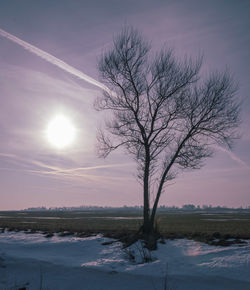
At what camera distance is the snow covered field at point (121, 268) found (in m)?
8.33

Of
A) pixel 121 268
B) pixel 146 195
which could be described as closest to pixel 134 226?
pixel 146 195

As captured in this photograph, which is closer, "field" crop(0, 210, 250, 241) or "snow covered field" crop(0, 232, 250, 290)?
"snow covered field" crop(0, 232, 250, 290)

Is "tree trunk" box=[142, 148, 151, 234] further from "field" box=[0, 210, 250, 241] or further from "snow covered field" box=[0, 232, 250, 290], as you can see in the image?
"snow covered field" box=[0, 232, 250, 290]

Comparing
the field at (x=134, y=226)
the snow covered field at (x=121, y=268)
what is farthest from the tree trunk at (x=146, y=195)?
the snow covered field at (x=121, y=268)

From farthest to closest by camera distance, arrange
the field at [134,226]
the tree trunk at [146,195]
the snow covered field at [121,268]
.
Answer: the field at [134,226]
the tree trunk at [146,195]
the snow covered field at [121,268]

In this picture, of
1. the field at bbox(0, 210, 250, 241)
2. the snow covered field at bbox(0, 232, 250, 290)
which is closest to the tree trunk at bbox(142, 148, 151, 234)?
the field at bbox(0, 210, 250, 241)

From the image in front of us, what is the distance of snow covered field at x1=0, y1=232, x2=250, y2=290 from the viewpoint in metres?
Answer: 8.33

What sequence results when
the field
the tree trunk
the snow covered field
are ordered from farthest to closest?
the field < the tree trunk < the snow covered field

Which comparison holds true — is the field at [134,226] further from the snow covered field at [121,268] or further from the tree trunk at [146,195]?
the snow covered field at [121,268]

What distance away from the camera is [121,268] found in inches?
396

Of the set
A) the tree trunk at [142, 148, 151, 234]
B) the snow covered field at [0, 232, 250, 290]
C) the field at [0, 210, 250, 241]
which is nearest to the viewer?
the snow covered field at [0, 232, 250, 290]

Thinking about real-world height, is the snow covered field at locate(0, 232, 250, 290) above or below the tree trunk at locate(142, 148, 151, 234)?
below

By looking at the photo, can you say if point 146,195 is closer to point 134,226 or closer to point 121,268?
point 121,268

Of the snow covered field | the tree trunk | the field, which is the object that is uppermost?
the tree trunk
